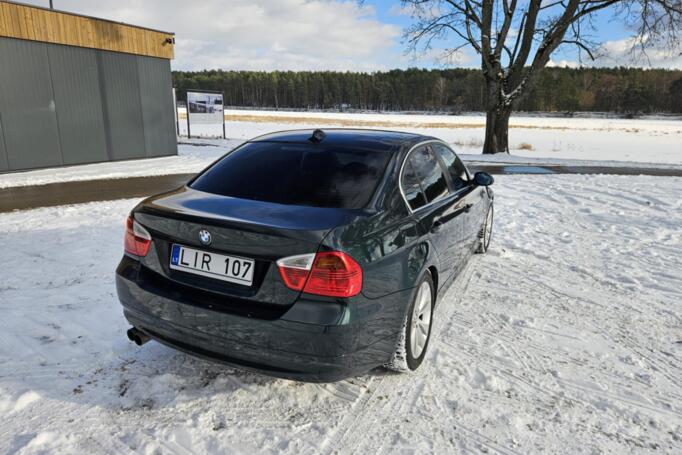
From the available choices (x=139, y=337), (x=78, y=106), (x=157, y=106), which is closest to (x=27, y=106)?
(x=78, y=106)

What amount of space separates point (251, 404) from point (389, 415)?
814 millimetres

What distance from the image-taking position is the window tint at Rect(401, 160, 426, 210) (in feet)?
10.0

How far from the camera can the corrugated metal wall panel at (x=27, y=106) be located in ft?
37.9

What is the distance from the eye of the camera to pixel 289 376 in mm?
2393

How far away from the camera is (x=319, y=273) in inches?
89.1

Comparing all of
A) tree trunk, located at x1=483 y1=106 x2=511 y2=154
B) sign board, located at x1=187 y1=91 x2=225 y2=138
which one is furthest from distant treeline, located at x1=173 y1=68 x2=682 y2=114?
sign board, located at x1=187 y1=91 x2=225 y2=138

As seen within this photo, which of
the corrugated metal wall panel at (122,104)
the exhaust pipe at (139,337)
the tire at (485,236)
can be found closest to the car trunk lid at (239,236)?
the exhaust pipe at (139,337)

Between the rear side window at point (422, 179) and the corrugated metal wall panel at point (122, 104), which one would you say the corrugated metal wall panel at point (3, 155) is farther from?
the rear side window at point (422, 179)

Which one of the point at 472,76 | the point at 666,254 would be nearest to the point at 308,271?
the point at 666,254

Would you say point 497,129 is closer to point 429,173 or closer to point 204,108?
point 204,108

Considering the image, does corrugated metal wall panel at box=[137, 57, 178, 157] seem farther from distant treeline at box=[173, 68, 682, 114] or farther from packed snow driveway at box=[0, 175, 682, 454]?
distant treeline at box=[173, 68, 682, 114]

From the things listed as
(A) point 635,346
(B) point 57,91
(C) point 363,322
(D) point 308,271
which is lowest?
(A) point 635,346

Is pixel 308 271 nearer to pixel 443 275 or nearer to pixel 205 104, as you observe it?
pixel 443 275

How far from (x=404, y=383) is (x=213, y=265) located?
1.45m
